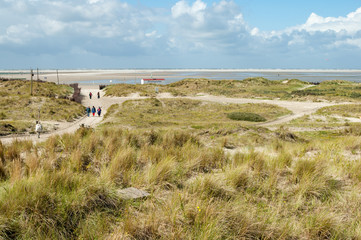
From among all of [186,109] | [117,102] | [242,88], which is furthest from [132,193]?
[242,88]

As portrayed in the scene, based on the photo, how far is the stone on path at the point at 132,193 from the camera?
4.67 metres

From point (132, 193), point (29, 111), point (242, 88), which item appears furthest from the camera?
point (242, 88)

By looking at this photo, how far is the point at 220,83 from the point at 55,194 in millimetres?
83388

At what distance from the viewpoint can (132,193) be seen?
15.8ft

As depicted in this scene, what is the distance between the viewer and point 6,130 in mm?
20266

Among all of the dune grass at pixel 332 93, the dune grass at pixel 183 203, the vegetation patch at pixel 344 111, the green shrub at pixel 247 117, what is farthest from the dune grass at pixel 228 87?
the dune grass at pixel 183 203

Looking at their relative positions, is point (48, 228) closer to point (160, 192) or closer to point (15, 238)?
point (15, 238)

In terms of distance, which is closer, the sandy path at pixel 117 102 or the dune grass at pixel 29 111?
the sandy path at pixel 117 102

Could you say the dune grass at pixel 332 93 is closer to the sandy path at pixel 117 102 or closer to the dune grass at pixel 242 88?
the dune grass at pixel 242 88

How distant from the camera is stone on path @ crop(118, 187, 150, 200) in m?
4.67

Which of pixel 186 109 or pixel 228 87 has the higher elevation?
pixel 228 87

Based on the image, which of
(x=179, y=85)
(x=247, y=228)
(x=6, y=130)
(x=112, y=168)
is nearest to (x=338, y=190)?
(x=247, y=228)

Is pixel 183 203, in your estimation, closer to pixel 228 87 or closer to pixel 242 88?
pixel 228 87

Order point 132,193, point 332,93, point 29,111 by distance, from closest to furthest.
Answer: point 132,193 < point 29,111 < point 332,93
